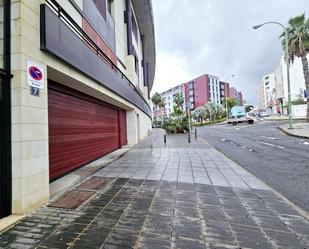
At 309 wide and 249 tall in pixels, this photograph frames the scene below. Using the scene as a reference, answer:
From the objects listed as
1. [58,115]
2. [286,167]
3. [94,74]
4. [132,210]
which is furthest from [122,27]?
[132,210]

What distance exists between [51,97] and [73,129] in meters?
1.58

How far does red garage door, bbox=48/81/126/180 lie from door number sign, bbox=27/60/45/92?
1.57 meters

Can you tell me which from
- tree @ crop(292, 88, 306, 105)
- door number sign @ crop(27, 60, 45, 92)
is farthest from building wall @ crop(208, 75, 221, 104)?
door number sign @ crop(27, 60, 45, 92)

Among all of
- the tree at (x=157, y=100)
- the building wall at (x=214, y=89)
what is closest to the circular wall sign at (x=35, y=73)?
the tree at (x=157, y=100)

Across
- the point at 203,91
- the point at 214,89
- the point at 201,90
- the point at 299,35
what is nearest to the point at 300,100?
the point at 299,35

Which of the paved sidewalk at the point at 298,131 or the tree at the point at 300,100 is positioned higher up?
the tree at the point at 300,100

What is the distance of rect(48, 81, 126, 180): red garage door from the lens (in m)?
5.92

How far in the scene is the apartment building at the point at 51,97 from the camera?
369 cm

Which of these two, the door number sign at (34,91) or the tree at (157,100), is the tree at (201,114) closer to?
the tree at (157,100)

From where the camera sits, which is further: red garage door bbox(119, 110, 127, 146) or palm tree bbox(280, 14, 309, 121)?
palm tree bbox(280, 14, 309, 121)

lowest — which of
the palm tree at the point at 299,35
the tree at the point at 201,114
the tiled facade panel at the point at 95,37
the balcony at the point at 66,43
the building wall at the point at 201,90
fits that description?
the balcony at the point at 66,43

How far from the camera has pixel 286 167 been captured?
7.41m

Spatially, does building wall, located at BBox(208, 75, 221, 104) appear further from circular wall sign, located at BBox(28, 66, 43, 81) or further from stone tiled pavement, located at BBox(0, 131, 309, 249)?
circular wall sign, located at BBox(28, 66, 43, 81)

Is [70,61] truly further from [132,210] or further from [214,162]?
[214,162]
